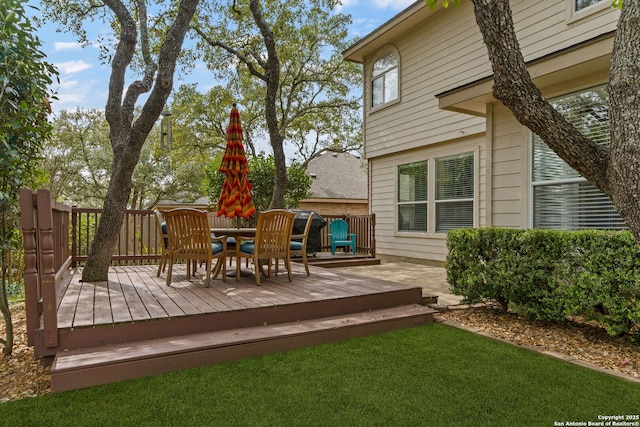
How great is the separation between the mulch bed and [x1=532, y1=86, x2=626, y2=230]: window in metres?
1.28

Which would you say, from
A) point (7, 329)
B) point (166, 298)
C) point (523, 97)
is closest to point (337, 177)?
point (166, 298)

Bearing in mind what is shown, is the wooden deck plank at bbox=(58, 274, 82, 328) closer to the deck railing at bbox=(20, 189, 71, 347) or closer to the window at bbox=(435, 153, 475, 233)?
the deck railing at bbox=(20, 189, 71, 347)

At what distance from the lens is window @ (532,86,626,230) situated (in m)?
4.43

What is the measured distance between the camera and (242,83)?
653 inches

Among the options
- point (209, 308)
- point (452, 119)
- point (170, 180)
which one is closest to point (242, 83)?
point (170, 180)

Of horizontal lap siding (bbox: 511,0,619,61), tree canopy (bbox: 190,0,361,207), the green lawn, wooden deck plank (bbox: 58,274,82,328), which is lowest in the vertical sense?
the green lawn

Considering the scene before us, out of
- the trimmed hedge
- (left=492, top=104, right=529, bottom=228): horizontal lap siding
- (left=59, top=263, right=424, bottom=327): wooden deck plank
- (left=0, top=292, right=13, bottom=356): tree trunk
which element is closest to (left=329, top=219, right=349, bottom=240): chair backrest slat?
(left=59, top=263, right=424, bottom=327): wooden deck plank

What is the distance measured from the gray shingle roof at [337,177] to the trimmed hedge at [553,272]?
14.8 meters

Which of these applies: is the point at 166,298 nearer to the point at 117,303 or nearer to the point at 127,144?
the point at 117,303

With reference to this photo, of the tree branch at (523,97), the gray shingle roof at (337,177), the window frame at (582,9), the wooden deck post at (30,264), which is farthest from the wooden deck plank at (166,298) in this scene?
the gray shingle roof at (337,177)

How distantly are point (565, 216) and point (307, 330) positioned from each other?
3.54 metres

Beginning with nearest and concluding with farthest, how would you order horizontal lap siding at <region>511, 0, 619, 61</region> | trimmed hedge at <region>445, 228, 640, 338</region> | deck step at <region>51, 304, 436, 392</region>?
deck step at <region>51, 304, 436, 392</region>, trimmed hedge at <region>445, 228, 640, 338</region>, horizontal lap siding at <region>511, 0, 619, 61</region>

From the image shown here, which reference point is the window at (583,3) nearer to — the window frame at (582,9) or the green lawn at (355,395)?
the window frame at (582,9)

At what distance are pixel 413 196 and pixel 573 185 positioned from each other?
14.6 feet
